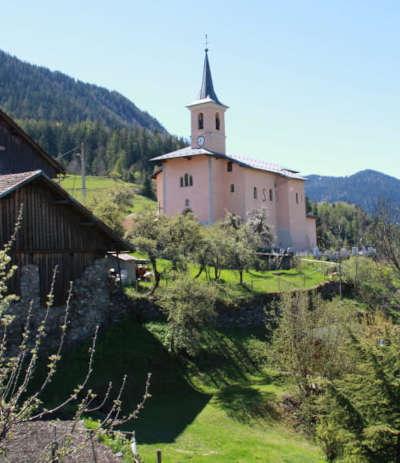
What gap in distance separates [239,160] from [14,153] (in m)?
30.9

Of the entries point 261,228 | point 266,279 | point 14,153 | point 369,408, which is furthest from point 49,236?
point 261,228

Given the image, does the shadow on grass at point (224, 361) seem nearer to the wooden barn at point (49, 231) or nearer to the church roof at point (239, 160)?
the wooden barn at point (49, 231)

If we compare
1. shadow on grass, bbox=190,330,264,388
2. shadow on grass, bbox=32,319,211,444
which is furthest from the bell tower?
shadow on grass, bbox=32,319,211,444

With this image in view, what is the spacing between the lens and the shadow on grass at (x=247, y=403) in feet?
59.5

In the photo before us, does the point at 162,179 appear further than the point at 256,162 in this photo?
No

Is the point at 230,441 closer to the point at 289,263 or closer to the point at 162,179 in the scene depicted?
the point at 289,263

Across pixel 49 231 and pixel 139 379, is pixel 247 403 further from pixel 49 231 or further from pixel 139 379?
pixel 49 231

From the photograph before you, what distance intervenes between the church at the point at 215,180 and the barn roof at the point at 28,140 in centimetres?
2295

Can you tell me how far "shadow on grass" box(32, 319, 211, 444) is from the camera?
16.0 metres

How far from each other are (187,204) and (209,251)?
21.5 metres

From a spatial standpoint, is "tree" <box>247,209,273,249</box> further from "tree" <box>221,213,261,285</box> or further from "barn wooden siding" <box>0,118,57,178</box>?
"barn wooden siding" <box>0,118,57,178</box>

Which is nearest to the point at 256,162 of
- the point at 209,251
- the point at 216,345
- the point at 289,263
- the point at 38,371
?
the point at 289,263

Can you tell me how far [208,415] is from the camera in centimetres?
1745

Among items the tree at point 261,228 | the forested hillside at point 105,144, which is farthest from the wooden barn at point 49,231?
the forested hillside at point 105,144
